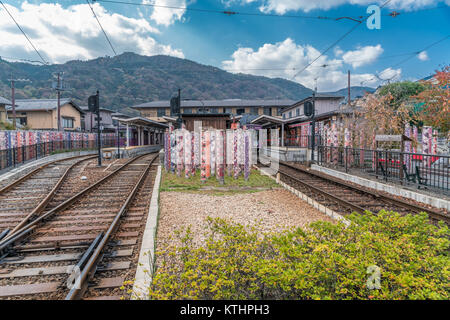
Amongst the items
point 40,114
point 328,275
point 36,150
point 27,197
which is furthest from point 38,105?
point 328,275

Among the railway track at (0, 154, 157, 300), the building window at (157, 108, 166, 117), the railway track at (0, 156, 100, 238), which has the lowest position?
the railway track at (0, 154, 157, 300)

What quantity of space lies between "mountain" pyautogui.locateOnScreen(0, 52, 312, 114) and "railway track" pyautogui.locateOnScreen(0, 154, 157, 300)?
80.2m

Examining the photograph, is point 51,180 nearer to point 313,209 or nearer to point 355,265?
point 313,209

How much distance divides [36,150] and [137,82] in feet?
313

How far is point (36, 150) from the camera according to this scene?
55.4ft

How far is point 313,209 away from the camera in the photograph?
7.17m

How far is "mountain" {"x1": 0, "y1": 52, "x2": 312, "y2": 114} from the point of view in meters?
80.1

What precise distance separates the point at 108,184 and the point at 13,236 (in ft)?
18.5

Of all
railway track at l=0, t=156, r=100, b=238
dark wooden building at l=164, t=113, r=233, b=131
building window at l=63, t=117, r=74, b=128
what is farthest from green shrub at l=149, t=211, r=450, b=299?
building window at l=63, t=117, r=74, b=128

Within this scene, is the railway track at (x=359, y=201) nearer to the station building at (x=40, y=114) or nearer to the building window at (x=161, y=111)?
the station building at (x=40, y=114)

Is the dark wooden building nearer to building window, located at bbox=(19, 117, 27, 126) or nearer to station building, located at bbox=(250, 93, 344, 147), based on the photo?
station building, located at bbox=(250, 93, 344, 147)

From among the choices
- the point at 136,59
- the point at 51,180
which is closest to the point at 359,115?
the point at 51,180

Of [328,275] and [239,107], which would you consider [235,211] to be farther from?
[239,107]

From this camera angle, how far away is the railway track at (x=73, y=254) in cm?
316
